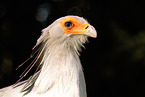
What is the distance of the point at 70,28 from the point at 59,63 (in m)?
0.25

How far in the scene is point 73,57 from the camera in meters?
1.31

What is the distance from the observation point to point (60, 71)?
126cm

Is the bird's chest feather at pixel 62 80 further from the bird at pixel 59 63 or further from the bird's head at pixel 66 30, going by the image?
the bird's head at pixel 66 30

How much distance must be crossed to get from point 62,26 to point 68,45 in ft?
0.45

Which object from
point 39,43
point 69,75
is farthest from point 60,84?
point 39,43

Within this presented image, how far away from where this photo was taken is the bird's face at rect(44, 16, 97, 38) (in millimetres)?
1292

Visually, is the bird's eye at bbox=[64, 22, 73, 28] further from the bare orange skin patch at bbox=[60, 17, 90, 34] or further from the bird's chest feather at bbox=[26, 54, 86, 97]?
the bird's chest feather at bbox=[26, 54, 86, 97]

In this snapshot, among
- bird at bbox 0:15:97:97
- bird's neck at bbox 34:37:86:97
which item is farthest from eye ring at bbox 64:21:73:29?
bird's neck at bbox 34:37:86:97

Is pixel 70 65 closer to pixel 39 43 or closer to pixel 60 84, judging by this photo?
pixel 60 84

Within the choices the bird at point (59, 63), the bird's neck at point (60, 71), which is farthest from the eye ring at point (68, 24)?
the bird's neck at point (60, 71)

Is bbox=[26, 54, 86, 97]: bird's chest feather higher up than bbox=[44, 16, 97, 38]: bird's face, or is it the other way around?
bbox=[44, 16, 97, 38]: bird's face

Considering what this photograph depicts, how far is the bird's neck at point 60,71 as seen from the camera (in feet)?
4.06

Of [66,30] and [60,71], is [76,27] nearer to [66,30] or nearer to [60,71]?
[66,30]

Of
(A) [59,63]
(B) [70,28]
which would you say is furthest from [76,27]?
(A) [59,63]
